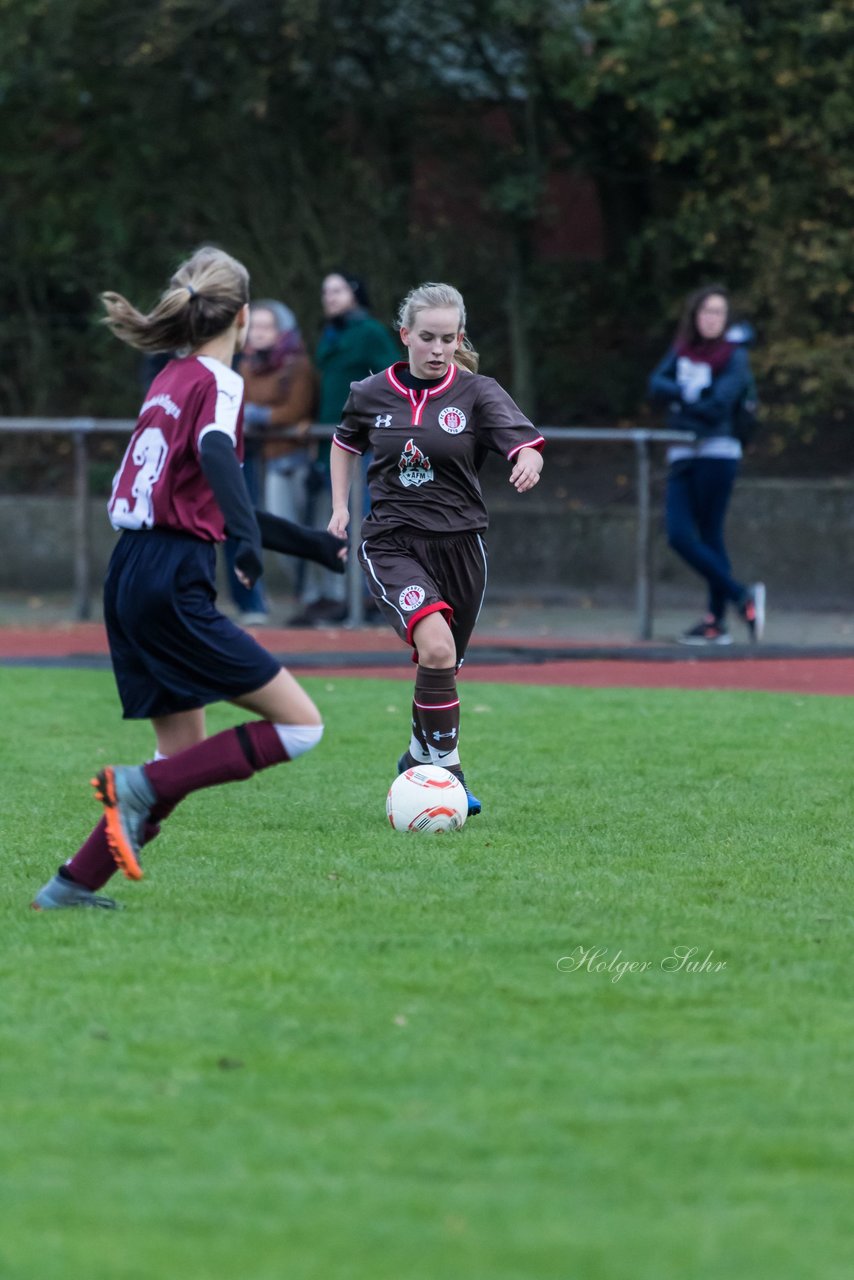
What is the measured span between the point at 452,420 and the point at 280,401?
690cm

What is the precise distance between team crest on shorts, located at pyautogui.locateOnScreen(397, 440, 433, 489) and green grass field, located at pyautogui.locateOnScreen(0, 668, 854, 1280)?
1.14 m

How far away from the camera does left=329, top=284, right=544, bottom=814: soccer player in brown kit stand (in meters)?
6.73

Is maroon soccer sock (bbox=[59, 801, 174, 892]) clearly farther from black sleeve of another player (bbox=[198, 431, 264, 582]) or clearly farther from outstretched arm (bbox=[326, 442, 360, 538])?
outstretched arm (bbox=[326, 442, 360, 538])

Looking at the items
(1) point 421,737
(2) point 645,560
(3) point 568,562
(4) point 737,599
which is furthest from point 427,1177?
(3) point 568,562

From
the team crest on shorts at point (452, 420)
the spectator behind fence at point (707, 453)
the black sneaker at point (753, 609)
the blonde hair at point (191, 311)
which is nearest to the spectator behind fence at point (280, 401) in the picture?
the spectator behind fence at point (707, 453)

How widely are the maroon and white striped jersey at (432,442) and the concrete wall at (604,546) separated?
8508mm

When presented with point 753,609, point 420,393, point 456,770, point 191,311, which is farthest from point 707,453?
point 191,311

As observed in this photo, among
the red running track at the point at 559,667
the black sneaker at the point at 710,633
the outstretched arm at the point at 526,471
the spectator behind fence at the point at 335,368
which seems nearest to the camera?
the outstretched arm at the point at 526,471

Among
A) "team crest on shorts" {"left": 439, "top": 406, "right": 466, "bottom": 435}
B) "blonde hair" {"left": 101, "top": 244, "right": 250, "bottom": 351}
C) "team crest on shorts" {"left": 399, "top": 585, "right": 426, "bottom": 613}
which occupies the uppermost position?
"blonde hair" {"left": 101, "top": 244, "right": 250, "bottom": 351}

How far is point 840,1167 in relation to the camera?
3.41 m

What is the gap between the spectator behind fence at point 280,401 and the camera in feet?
44.3

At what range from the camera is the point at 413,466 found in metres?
6.88

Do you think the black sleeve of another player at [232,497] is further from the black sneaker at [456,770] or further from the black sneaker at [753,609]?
the black sneaker at [753,609]

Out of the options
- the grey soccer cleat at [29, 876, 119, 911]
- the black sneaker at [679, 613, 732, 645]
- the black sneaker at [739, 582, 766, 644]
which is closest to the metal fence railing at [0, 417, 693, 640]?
the black sneaker at [679, 613, 732, 645]
